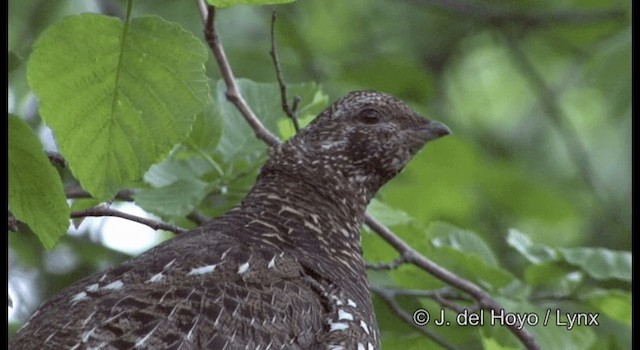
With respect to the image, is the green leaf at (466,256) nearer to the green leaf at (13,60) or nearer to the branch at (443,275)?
the branch at (443,275)

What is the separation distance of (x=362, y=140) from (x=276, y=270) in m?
1.09

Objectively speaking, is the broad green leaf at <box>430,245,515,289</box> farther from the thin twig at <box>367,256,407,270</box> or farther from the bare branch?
the bare branch

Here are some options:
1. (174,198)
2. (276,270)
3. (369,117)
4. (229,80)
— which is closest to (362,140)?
(369,117)

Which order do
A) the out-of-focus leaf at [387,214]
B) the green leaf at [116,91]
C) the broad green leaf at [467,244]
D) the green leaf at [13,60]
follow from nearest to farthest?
1. the green leaf at [116,91]
2. the green leaf at [13,60]
3. the out-of-focus leaf at [387,214]
4. the broad green leaf at [467,244]

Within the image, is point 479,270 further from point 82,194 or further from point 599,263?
point 82,194

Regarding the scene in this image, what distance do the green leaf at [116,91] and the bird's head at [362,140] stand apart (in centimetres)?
169

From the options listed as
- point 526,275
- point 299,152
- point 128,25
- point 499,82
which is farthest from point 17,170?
point 499,82

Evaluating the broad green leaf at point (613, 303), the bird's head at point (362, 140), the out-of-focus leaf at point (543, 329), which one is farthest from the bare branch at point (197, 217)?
the broad green leaf at point (613, 303)

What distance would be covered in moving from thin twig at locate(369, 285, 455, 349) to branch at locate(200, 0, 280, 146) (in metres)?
0.85

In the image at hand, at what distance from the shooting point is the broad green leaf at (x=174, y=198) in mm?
4863

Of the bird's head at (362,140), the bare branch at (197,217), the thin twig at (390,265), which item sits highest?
the bird's head at (362,140)

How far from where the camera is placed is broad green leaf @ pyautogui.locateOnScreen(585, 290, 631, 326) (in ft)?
17.9

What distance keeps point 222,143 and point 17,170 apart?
7.27 ft

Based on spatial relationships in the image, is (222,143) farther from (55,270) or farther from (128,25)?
(55,270)
